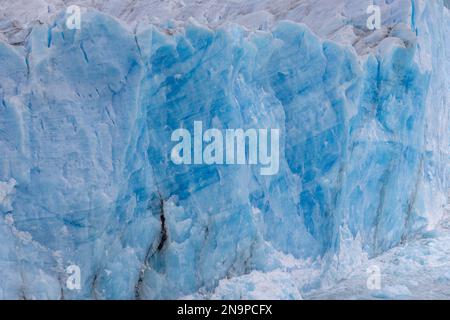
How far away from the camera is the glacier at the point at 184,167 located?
312 cm

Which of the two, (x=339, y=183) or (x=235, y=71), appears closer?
(x=235, y=71)

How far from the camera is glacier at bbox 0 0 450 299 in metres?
3.12

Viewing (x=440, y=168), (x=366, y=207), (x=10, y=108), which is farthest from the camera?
(x=440, y=168)

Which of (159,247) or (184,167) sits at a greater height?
(184,167)

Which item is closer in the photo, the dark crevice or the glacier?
the glacier

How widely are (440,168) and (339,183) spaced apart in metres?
1.76

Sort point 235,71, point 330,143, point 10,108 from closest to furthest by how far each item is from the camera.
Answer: point 10,108, point 235,71, point 330,143

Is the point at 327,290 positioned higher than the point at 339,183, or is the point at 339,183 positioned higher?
the point at 339,183

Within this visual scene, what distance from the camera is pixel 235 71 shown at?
3.36 metres

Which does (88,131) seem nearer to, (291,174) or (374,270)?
(291,174)

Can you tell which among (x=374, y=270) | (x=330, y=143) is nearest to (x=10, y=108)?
(x=330, y=143)

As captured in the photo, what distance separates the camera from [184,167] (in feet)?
10.8

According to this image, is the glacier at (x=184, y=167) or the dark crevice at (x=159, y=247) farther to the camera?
the dark crevice at (x=159, y=247)
